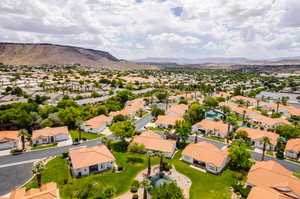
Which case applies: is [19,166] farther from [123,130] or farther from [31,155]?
[123,130]

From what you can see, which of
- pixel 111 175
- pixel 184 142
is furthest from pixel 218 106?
pixel 111 175

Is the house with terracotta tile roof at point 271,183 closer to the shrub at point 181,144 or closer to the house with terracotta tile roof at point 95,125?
the shrub at point 181,144

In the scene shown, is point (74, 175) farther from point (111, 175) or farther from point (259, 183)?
point (259, 183)

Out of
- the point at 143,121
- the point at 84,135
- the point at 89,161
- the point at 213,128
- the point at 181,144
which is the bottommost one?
the point at 84,135

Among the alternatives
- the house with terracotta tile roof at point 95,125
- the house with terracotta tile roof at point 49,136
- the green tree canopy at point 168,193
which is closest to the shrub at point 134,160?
the green tree canopy at point 168,193

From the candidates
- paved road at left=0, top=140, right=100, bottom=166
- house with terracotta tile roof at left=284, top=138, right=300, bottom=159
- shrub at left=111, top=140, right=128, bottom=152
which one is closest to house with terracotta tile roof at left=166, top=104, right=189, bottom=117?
shrub at left=111, top=140, right=128, bottom=152

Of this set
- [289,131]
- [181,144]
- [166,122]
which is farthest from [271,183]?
[166,122]
